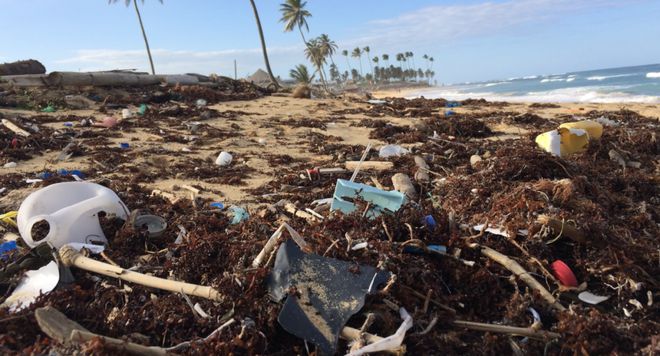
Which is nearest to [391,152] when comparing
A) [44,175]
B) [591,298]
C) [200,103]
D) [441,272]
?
[441,272]

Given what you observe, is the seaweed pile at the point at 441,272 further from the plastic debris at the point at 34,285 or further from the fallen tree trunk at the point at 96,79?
the fallen tree trunk at the point at 96,79

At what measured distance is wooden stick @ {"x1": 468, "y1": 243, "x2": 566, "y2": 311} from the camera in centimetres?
218

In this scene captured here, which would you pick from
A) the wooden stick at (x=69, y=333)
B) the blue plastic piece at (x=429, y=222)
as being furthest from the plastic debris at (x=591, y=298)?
the wooden stick at (x=69, y=333)

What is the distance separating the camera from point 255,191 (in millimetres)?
4754

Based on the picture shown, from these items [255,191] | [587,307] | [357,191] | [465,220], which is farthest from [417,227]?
[255,191]

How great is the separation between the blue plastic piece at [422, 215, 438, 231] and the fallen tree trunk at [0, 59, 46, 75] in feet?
50.8

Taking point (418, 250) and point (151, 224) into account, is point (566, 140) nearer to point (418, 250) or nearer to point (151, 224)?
point (418, 250)

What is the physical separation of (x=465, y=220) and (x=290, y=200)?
6.17 ft

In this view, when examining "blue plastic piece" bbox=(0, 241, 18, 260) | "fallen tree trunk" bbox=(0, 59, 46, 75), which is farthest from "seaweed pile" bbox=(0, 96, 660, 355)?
"fallen tree trunk" bbox=(0, 59, 46, 75)

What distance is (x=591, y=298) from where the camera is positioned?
7.38ft

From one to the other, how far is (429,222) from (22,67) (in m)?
15.9

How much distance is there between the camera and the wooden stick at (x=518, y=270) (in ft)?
7.14

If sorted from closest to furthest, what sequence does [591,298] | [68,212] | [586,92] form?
[591,298], [68,212], [586,92]

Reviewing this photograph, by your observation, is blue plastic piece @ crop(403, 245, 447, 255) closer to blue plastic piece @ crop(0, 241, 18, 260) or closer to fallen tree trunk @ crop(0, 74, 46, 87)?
blue plastic piece @ crop(0, 241, 18, 260)
